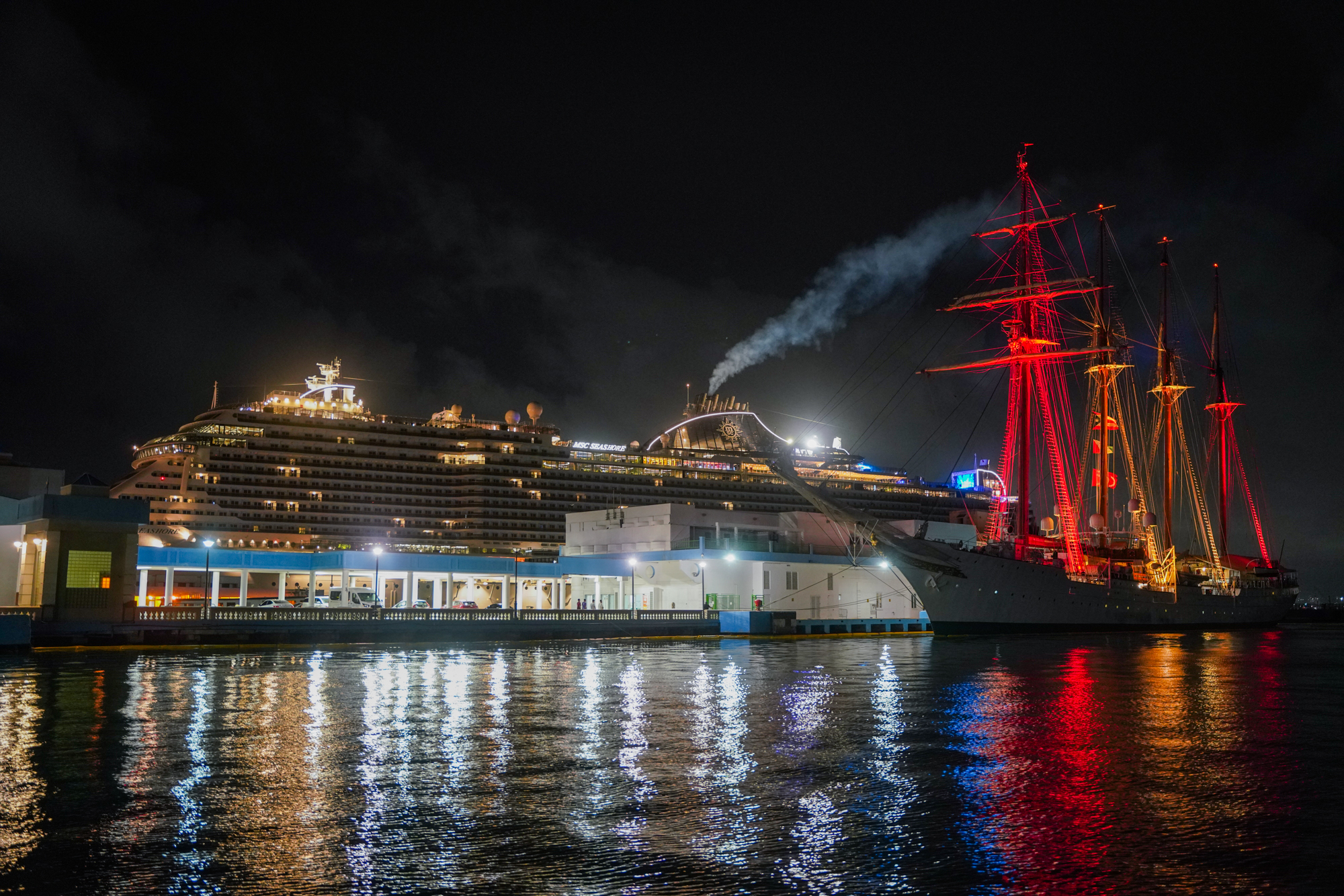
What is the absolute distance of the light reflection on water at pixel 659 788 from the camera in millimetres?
8281

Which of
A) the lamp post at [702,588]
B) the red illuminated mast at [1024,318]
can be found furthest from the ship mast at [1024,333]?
the lamp post at [702,588]

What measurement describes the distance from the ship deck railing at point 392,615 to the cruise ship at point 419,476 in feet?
131

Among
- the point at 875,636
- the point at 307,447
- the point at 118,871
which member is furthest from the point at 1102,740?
the point at 307,447

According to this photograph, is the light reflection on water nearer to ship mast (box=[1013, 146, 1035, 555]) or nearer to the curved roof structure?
ship mast (box=[1013, 146, 1035, 555])

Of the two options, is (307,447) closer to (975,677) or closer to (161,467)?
(161,467)

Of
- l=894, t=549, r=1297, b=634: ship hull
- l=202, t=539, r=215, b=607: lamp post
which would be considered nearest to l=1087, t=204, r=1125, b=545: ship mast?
l=894, t=549, r=1297, b=634: ship hull

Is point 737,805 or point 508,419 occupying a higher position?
point 508,419

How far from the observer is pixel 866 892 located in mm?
7727

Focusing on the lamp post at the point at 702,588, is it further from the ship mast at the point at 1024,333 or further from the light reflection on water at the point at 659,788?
the light reflection on water at the point at 659,788

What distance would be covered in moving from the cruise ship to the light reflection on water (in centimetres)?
7497

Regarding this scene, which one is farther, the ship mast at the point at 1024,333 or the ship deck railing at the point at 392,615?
the ship mast at the point at 1024,333

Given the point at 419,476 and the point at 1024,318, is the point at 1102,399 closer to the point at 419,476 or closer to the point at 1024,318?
the point at 1024,318

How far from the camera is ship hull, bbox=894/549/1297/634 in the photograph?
55844 mm

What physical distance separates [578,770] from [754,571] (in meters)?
51.8
